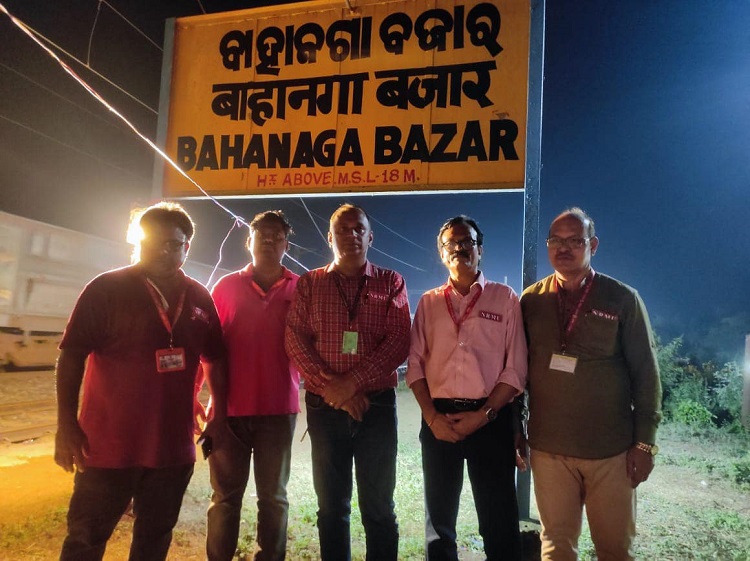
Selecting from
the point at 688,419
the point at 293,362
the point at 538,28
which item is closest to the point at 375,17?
the point at 538,28

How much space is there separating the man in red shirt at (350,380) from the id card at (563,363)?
0.89 metres

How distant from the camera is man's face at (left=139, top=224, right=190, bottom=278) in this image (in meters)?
2.73

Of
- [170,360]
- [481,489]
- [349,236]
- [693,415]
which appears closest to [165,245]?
[170,360]

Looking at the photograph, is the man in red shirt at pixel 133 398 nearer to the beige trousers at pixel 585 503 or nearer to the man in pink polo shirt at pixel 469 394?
the man in pink polo shirt at pixel 469 394

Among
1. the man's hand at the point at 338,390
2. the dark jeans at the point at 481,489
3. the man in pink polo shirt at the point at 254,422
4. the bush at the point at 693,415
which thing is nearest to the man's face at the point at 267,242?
the man in pink polo shirt at the point at 254,422

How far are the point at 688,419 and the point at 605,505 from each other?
966cm

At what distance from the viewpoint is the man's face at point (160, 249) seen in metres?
2.73

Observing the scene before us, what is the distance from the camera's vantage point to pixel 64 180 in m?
23.7

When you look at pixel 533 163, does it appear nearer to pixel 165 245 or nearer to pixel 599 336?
pixel 599 336

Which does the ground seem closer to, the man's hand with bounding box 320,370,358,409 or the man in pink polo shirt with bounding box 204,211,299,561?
the man in pink polo shirt with bounding box 204,211,299,561

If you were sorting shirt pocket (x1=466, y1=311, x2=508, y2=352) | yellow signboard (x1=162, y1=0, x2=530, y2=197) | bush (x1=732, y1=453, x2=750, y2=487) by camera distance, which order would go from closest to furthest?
shirt pocket (x1=466, y1=311, x2=508, y2=352) → yellow signboard (x1=162, y1=0, x2=530, y2=197) → bush (x1=732, y1=453, x2=750, y2=487)

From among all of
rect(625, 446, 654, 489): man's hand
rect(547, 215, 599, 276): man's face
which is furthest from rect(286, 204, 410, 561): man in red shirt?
rect(625, 446, 654, 489): man's hand

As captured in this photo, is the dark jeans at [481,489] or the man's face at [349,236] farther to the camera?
the man's face at [349,236]

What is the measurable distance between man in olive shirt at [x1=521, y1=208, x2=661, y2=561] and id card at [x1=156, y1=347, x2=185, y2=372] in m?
2.07
